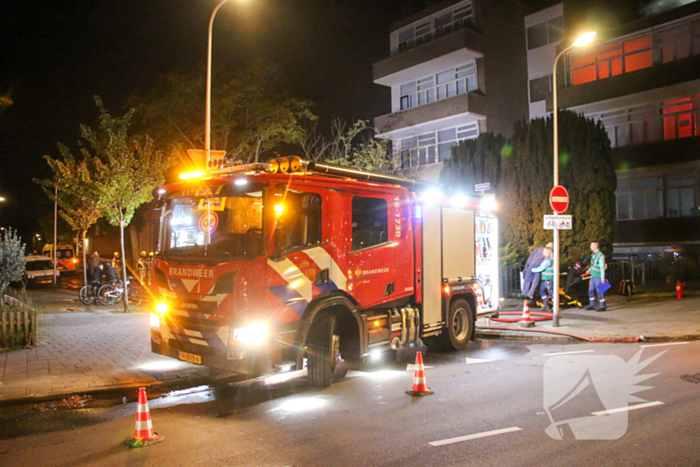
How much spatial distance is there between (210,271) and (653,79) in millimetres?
24733

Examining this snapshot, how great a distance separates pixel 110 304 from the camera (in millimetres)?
19125

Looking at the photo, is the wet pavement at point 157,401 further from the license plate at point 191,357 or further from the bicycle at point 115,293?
the bicycle at point 115,293

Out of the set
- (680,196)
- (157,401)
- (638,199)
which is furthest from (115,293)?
(680,196)

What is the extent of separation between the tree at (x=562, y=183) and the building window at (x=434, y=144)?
7363 millimetres

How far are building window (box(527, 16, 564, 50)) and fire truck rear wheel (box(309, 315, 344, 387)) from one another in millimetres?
27011

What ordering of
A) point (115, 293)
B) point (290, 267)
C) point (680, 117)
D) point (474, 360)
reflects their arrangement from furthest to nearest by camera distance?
point (680, 117) → point (115, 293) → point (474, 360) → point (290, 267)

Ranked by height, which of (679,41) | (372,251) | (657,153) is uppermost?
(679,41)

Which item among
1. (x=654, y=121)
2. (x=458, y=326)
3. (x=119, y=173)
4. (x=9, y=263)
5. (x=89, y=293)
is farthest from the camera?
(x=654, y=121)

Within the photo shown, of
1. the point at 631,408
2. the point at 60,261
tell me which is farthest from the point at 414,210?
the point at 60,261

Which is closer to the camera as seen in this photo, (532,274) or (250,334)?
(250,334)

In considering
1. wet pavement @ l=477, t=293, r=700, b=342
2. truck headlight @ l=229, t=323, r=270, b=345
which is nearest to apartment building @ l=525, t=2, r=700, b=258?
wet pavement @ l=477, t=293, r=700, b=342

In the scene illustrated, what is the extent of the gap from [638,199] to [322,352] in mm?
24339

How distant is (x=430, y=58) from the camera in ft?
95.7

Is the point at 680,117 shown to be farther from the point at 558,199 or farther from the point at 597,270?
the point at 558,199
